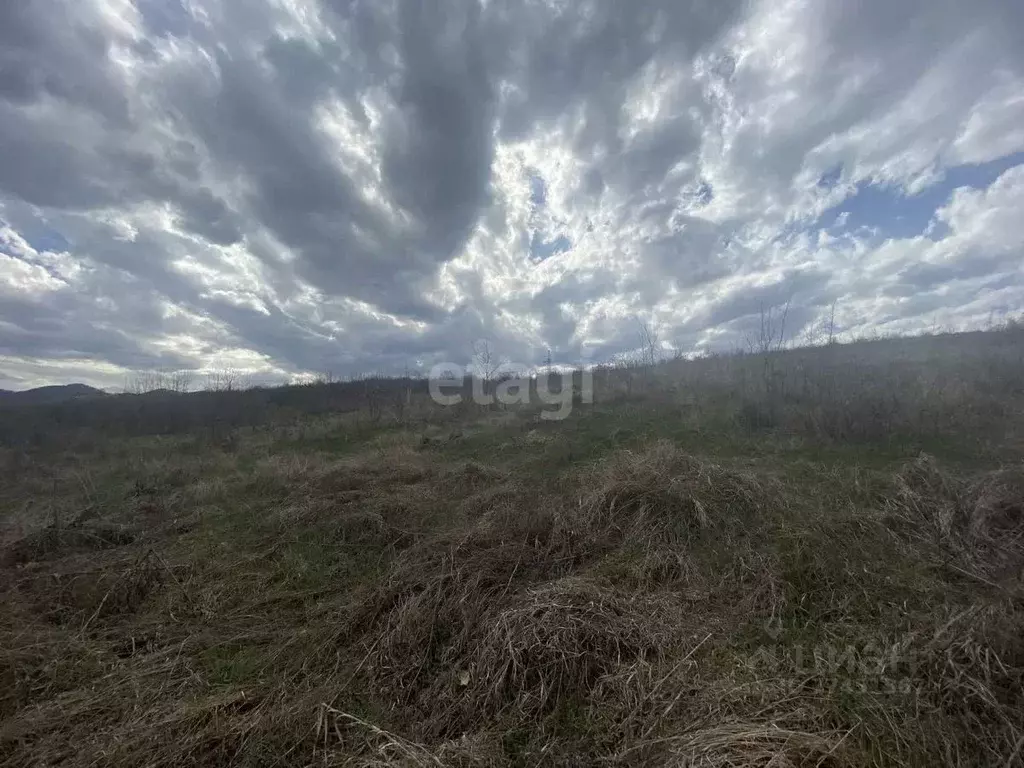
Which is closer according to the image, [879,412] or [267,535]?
[267,535]

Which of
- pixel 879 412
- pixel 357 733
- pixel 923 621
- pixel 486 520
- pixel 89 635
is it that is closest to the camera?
pixel 357 733

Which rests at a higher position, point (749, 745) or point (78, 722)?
point (749, 745)

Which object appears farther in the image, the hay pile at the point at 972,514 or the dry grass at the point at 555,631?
the hay pile at the point at 972,514

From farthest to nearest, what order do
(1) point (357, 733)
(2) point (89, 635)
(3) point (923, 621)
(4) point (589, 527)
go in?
(4) point (589, 527)
(2) point (89, 635)
(3) point (923, 621)
(1) point (357, 733)

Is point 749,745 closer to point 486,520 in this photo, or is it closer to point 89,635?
point 486,520

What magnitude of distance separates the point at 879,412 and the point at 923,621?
6065 mm

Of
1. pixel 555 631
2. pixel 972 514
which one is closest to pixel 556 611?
pixel 555 631

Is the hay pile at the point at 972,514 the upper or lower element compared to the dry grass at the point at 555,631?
upper

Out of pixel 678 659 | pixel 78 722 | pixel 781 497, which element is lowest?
pixel 78 722

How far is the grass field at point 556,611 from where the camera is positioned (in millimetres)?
2182

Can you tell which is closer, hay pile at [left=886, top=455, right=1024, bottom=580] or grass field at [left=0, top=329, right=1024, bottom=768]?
grass field at [left=0, top=329, right=1024, bottom=768]

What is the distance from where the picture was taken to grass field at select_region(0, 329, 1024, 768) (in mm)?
2182

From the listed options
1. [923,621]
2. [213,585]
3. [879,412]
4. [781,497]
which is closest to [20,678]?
[213,585]

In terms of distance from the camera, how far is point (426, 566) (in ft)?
13.2
